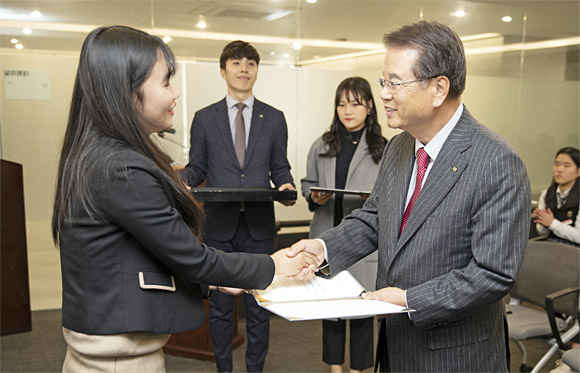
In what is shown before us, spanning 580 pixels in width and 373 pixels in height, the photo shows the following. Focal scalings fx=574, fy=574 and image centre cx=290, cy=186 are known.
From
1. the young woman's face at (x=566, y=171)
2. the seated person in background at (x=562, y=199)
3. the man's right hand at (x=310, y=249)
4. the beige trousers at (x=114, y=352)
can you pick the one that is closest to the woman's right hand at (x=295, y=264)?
the man's right hand at (x=310, y=249)

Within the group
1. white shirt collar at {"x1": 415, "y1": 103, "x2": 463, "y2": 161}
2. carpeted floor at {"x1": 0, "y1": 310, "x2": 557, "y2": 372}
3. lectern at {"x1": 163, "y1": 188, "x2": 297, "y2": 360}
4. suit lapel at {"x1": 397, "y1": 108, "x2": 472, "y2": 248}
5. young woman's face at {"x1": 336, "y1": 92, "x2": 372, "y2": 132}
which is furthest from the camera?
carpeted floor at {"x1": 0, "y1": 310, "x2": 557, "y2": 372}

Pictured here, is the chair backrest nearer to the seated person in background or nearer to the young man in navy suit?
the seated person in background

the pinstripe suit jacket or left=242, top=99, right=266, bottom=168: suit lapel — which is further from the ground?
left=242, top=99, right=266, bottom=168: suit lapel

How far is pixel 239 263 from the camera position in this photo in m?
1.64

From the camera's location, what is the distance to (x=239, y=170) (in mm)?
3637

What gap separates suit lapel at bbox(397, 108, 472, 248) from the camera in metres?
1.69

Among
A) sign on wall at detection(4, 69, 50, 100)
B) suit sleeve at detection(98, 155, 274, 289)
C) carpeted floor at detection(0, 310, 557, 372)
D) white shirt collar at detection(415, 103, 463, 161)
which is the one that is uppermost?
sign on wall at detection(4, 69, 50, 100)

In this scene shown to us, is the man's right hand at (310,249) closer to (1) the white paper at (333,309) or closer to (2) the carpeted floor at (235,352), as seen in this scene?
(1) the white paper at (333,309)

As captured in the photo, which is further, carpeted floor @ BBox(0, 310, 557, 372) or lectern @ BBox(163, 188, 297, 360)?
carpeted floor @ BBox(0, 310, 557, 372)

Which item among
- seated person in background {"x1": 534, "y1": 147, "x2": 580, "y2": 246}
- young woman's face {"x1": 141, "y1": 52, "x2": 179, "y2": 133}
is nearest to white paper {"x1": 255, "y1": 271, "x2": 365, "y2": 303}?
young woman's face {"x1": 141, "y1": 52, "x2": 179, "y2": 133}

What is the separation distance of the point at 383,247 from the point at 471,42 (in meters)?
5.24

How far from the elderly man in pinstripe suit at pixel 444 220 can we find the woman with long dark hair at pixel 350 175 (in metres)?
1.52

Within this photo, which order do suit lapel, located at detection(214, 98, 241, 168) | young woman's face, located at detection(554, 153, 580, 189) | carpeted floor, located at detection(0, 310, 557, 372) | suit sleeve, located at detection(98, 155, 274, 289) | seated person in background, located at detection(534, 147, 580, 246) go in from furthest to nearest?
young woman's face, located at detection(554, 153, 580, 189)
seated person in background, located at detection(534, 147, 580, 246)
carpeted floor, located at detection(0, 310, 557, 372)
suit lapel, located at detection(214, 98, 241, 168)
suit sleeve, located at detection(98, 155, 274, 289)

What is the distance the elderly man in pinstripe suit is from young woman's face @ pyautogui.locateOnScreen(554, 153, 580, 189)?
3309 mm
